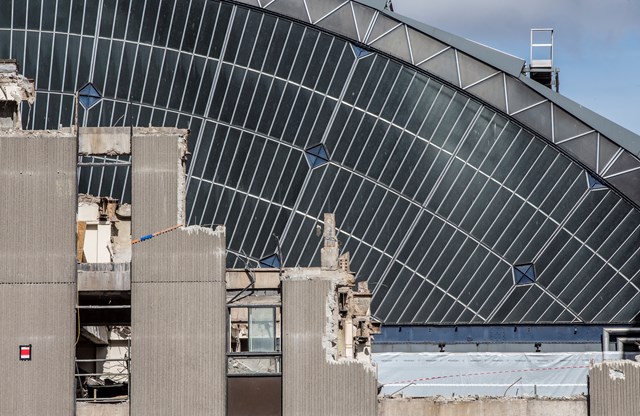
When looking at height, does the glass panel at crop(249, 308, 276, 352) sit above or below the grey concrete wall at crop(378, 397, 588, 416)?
above

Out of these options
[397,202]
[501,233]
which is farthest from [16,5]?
[501,233]

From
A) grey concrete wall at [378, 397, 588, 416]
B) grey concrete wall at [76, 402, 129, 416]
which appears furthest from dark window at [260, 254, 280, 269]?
grey concrete wall at [76, 402, 129, 416]

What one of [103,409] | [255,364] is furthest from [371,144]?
[103,409]

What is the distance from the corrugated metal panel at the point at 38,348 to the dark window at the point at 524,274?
30.8 meters

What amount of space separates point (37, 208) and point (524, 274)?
31.7m

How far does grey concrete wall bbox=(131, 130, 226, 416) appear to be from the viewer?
4984 cm

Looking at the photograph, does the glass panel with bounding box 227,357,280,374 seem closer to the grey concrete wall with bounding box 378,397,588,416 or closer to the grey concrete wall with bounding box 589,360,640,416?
the grey concrete wall with bounding box 378,397,588,416

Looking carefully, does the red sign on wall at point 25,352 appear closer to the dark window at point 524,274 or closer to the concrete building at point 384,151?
the concrete building at point 384,151

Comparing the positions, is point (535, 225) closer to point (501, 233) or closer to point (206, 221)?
point (501, 233)

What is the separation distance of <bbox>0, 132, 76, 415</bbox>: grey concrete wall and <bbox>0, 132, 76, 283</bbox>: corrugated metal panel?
3 cm

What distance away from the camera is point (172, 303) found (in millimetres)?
50281

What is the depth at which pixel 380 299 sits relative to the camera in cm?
7669

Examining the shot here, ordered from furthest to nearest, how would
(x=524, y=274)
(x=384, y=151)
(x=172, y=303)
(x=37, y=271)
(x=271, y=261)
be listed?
1. (x=384, y=151)
2. (x=524, y=274)
3. (x=271, y=261)
4. (x=37, y=271)
5. (x=172, y=303)

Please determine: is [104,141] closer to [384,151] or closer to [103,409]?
[103,409]
